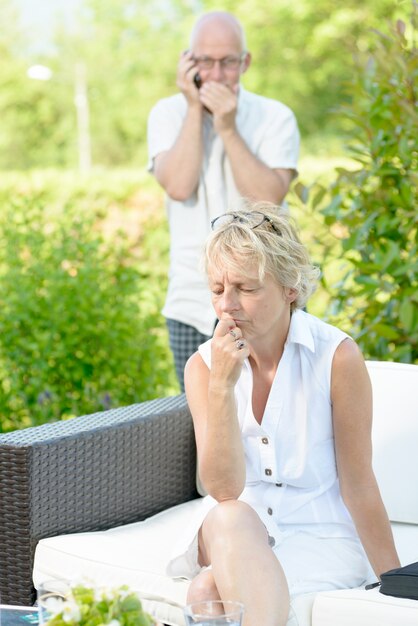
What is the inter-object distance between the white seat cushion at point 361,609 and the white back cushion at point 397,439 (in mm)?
692

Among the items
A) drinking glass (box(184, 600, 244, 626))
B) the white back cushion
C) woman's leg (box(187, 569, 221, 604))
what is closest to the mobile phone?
the white back cushion

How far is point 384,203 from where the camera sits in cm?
365

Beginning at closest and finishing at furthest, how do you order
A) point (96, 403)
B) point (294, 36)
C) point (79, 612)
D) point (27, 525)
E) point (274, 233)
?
point (79, 612) < point (274, 233) < point (27, 525) < point (96, 403) < point (294, 36)

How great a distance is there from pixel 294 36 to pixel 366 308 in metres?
13.3

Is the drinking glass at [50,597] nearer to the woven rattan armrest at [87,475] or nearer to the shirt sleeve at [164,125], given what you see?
the woven rattan armrest at [87,475]

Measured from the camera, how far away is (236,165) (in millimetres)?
3365

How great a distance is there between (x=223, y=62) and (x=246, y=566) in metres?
1.93

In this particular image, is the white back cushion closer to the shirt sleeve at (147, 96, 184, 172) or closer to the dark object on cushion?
the dark object on cushion

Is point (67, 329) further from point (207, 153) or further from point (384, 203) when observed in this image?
point (384, 203)

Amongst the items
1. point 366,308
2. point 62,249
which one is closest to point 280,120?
point 366,308

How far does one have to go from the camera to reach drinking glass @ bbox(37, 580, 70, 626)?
1.51 meters

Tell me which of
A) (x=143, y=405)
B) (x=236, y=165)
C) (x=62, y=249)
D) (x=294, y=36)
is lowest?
(x=143, y=405)

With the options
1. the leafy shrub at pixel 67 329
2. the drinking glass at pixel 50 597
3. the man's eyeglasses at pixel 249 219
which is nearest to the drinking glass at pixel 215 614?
the drinking glass at pixel 50 597

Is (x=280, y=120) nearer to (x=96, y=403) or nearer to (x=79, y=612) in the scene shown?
(x=96, y=403)
